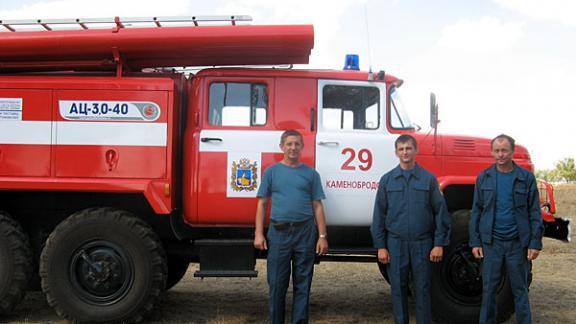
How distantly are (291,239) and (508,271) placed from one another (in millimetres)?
1904

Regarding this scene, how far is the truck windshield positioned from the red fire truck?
21mm

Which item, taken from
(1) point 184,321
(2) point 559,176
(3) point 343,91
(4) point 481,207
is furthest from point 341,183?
(2) point 559,176

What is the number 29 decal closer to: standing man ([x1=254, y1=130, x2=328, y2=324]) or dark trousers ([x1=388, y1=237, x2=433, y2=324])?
standing man ([x1=254, y1=130, x2=328, y2=324])

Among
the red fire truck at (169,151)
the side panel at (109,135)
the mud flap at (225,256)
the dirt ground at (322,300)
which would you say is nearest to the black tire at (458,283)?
the red fire truck at (169,151)

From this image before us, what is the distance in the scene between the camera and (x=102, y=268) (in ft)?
18.5

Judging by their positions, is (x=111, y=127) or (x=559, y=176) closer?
(x=111, y=127)

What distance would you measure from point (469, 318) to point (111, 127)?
416cm

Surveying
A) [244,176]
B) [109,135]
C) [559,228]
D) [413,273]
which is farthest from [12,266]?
[559,228]

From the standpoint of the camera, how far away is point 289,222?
4.92 m

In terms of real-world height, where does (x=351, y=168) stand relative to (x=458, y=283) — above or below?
above

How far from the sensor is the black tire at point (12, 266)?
563 cm

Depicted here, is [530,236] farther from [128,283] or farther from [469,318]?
[128,283]

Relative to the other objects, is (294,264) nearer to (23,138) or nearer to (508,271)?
(508,271)

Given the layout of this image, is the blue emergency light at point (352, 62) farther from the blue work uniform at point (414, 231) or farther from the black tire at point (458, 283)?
the black tire at point (458, 283)
